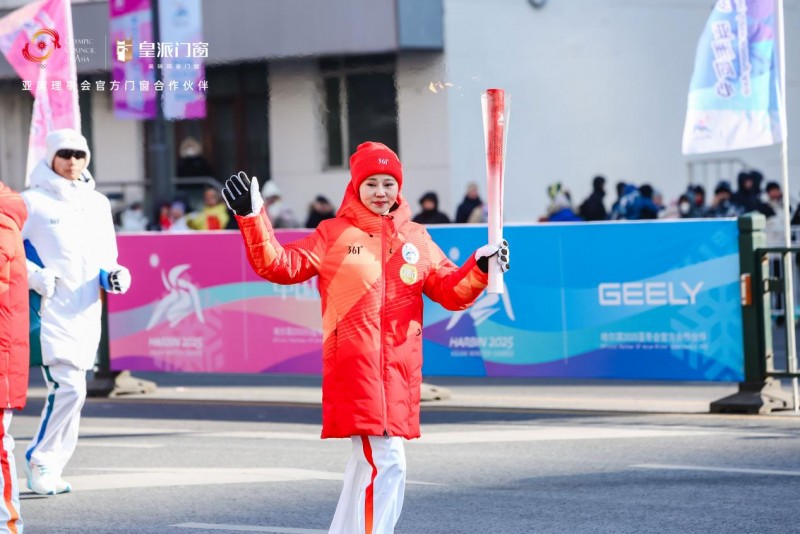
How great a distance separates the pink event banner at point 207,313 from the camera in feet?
45.9

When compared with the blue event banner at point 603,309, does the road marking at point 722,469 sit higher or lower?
lower

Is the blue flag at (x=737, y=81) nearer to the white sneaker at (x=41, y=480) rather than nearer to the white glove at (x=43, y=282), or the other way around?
the white glove at (x=43, y=282)

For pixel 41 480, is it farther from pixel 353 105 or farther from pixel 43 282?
pixel 353 105

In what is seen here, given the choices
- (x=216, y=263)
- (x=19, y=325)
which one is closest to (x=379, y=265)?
(x=19, y=325)

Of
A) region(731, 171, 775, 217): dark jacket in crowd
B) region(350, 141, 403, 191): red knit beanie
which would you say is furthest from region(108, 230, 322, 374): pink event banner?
region(731, 171, 775, 217): dark jacket in crowd

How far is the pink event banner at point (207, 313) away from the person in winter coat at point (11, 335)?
6.29 m

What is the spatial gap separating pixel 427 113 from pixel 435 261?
1854cm

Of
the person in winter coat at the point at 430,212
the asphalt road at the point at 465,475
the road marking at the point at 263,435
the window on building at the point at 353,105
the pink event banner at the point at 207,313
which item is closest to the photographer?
the asphalt road at the point at 465,475

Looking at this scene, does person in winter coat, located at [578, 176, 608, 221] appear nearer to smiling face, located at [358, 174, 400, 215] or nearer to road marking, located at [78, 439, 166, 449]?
road marking, located at [78, 439, 166, 449]

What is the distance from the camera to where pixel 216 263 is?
14414 millimetres

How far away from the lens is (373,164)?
6551mm

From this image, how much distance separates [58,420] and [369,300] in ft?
10.7

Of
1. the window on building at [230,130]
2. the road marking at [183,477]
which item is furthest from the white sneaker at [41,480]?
the window on building at [230,130]

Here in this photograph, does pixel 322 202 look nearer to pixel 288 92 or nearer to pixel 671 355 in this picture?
pixel 288 92
